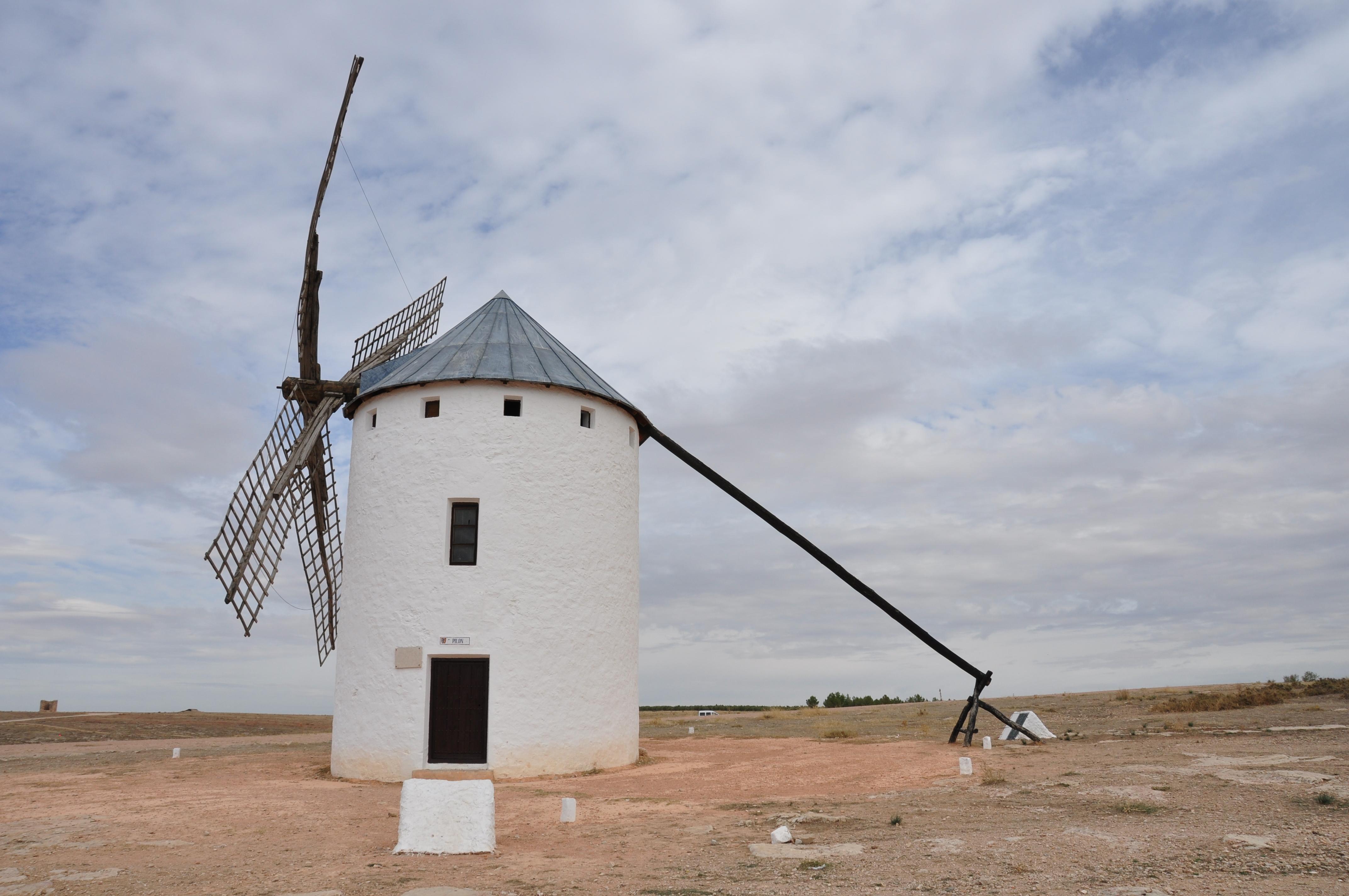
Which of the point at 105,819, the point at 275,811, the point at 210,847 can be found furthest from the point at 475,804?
the point at 105,819

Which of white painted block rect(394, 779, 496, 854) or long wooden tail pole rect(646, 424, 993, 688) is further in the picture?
long wooden tail pole rect(646, 424, 993, 688)

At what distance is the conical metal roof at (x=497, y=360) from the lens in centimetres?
1650

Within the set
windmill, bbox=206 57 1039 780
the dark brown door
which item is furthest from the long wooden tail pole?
the dark brown door

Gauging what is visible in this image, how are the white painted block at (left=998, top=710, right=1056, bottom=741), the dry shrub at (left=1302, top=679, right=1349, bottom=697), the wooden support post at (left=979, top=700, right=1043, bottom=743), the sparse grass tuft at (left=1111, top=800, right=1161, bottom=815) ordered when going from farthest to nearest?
1. the dry shrub at (left=1302, top=679, right=1349, bottom=697)
2. the white painted block at (left=998, top=710, right=1056, bottom=741)
3. the wooden support post at (left=979, top=700, right=1043, bottom=743)
4. the sparse grass tuft at (left=1111, top=800, right=1161, bottom=815)

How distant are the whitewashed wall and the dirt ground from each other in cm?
99

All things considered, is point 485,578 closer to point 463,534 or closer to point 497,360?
point 463,534

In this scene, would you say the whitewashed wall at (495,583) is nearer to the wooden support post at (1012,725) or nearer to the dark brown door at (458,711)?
the dark brown door at (458,711)

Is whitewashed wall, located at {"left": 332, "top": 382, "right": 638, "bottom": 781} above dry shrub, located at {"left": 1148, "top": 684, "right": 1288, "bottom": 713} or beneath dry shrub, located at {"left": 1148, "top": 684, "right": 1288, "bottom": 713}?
above

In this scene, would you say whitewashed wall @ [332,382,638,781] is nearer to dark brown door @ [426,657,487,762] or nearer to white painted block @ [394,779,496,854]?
dark brown door @ [426,657,487,762]

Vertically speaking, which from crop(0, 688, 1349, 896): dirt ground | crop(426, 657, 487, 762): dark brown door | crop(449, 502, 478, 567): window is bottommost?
crop(0, 688, 1349, 896): dirt ground

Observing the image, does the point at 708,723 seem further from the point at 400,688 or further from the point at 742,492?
the point at 400,688

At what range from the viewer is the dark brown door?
1526 cm

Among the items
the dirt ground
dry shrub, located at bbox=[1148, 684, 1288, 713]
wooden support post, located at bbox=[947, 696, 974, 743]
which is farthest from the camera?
dry shrub, located at bbox=[1148, 684, 1288, 713]

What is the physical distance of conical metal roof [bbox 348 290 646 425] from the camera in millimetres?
16500
